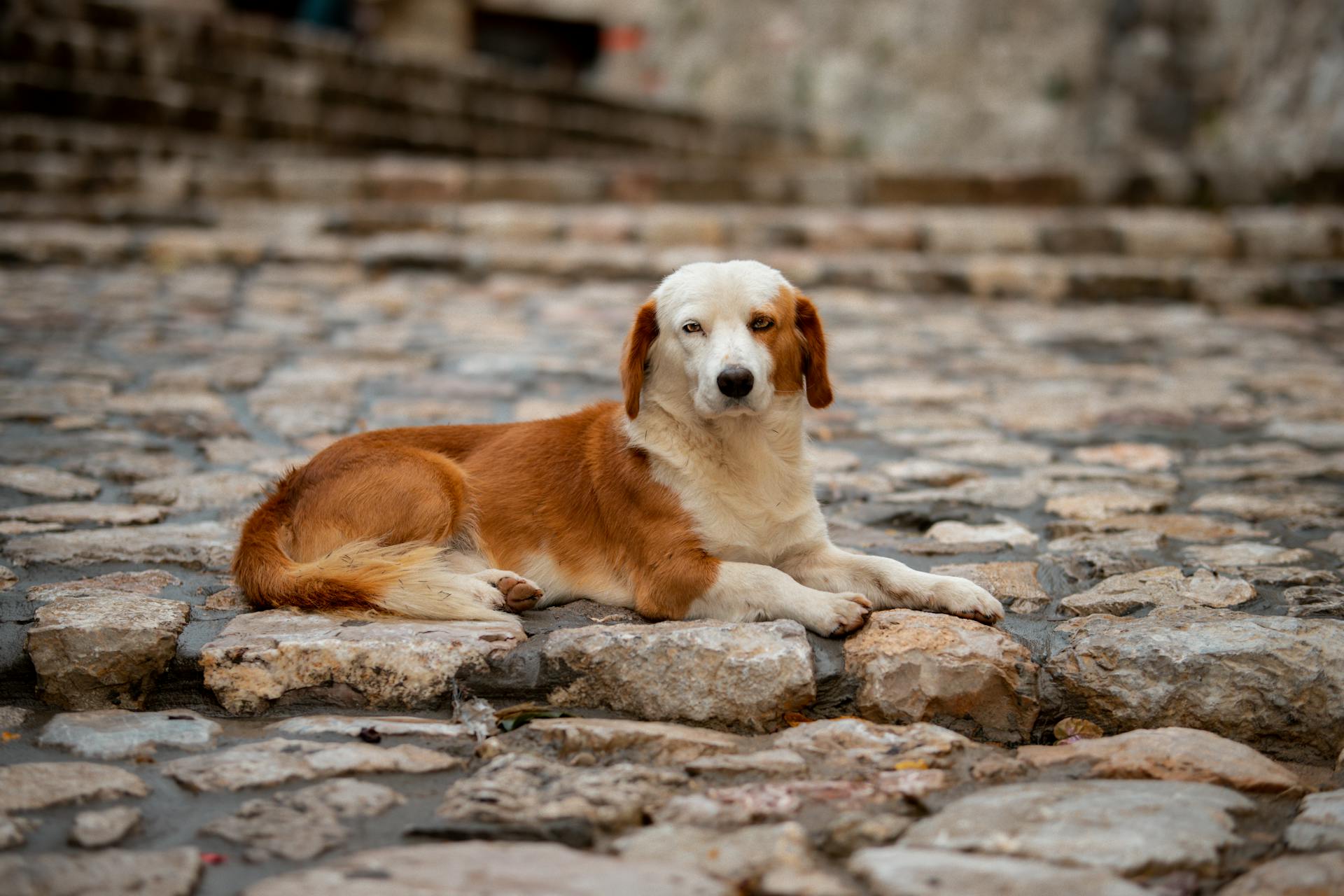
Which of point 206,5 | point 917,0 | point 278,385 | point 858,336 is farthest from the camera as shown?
point 206,5

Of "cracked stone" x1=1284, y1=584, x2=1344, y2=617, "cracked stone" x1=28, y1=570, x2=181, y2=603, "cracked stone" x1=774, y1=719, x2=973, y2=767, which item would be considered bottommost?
"cracked stone" x1=28, y1=570, x2=181, y2=603

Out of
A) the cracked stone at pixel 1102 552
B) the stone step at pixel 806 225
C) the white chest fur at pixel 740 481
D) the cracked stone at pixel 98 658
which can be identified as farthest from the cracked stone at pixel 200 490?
the stone step at pixel 806 225

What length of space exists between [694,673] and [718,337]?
866 millimetres

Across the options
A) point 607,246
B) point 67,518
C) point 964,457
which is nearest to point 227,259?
point 607,246

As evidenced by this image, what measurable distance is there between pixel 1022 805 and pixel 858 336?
541 centimetres

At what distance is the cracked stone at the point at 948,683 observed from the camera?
2.59m

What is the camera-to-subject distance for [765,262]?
8.93 metres

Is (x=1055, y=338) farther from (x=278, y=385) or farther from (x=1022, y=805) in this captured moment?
(x=1022, y=805)

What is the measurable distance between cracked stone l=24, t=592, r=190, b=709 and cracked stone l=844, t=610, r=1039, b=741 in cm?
159

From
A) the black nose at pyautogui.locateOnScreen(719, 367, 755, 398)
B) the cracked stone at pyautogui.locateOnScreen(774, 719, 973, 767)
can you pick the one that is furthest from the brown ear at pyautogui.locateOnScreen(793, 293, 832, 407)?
the cracked stone at pyautogui.locateOnScreen(774, 719, 973, 767)

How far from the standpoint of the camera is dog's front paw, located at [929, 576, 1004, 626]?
2.86 m

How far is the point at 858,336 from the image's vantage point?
7.34 m

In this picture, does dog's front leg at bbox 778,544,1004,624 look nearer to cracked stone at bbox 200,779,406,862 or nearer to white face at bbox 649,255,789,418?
white face at bbox 649,255,789,418

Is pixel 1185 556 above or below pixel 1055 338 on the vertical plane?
below
